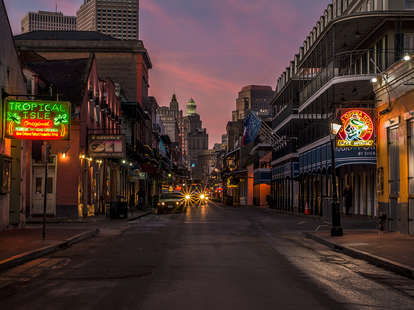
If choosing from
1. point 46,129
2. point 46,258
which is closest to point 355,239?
point 46,258

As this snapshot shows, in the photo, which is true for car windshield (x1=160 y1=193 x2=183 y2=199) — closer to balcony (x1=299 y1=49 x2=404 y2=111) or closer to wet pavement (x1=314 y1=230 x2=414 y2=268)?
balcony (x1=299 y1=49 x2=404 y2=111)

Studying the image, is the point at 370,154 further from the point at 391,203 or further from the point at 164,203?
the point at 164,203

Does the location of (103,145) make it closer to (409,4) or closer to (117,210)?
(117,210)

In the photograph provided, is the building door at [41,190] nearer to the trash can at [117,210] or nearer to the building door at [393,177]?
the trash can at [117,210]

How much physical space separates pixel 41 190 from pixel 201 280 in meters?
24.0

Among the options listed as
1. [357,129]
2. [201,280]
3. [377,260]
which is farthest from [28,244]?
[357,129]

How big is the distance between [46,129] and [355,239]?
12.1m

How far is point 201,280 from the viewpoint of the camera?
10555 mm

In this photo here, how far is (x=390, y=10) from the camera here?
1196 inches

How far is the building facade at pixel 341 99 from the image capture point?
3019cm

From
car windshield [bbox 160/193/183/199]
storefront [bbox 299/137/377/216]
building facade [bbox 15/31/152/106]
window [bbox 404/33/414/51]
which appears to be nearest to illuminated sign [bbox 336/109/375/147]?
storefront [bbox 299/137/377/216]

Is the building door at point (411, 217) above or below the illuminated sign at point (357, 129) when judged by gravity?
below

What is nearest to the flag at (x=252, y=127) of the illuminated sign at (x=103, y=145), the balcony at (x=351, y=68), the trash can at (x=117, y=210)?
the balcony at (x=351, y=68)

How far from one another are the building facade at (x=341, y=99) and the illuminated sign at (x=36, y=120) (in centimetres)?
1057
